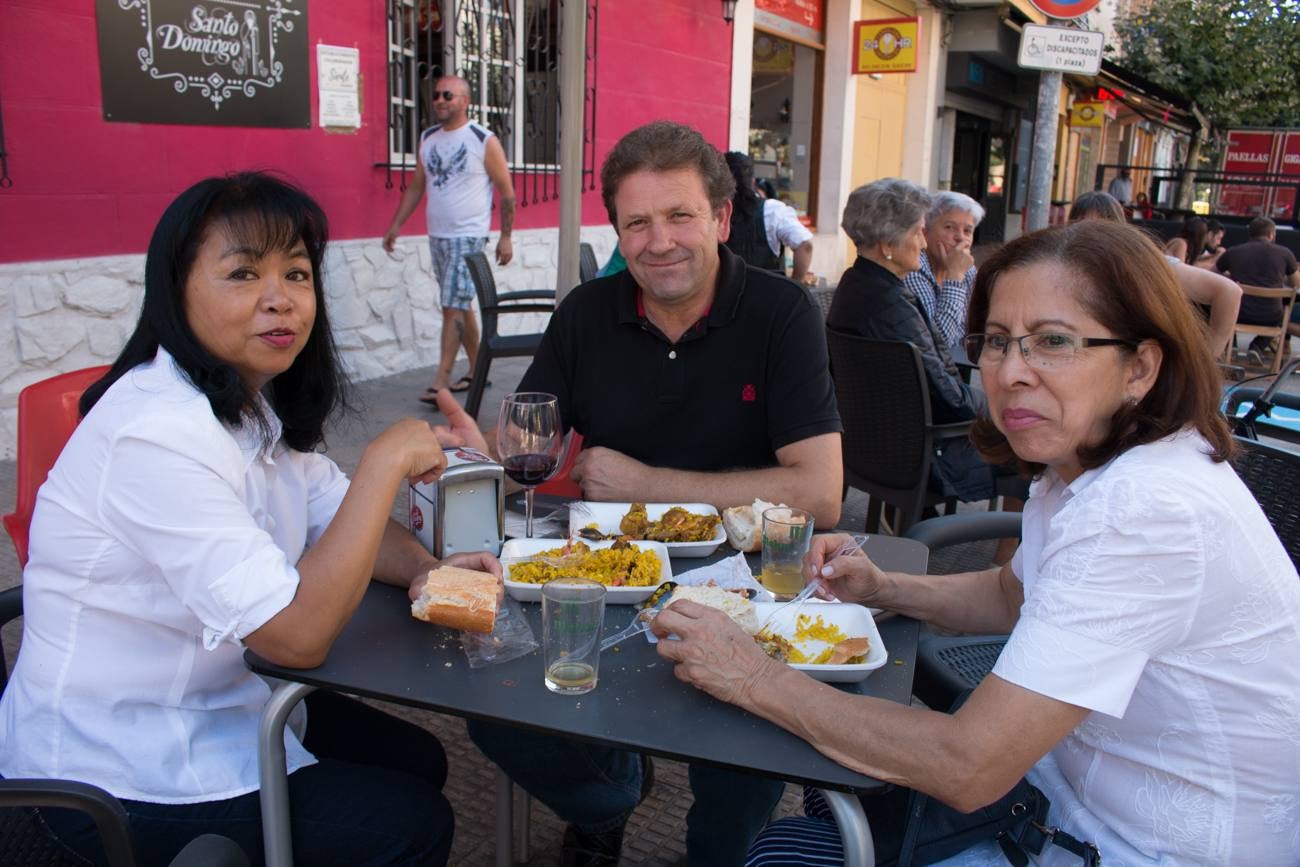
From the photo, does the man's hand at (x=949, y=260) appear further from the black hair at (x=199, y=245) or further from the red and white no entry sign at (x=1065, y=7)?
the black hair at (x=199, y=245)

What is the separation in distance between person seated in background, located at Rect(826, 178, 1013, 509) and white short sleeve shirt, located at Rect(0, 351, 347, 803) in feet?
9.31

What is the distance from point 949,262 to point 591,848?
156 inches

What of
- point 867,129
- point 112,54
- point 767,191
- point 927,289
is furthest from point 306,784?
point 867,129

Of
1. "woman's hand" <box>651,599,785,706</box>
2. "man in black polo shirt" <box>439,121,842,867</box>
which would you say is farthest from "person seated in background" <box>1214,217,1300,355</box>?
"woman's hand" <box>651,599,785,706</box>

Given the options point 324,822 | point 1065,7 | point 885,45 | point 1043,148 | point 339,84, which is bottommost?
point 324,822

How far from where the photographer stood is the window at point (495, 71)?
7.38 metres

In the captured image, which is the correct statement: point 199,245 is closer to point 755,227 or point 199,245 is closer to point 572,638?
point 572,638

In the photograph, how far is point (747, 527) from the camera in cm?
216

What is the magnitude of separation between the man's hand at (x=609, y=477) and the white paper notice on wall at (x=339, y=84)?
5.08 meters

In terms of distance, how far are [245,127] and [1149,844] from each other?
6095 millimetres

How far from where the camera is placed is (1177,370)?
1485 millimetres

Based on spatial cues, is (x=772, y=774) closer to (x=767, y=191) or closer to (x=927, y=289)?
(x=927, y=289)

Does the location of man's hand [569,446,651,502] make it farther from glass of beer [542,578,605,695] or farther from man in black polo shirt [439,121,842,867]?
glass of beer [542,578,605,695]

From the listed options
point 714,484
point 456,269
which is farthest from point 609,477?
point 456,269
